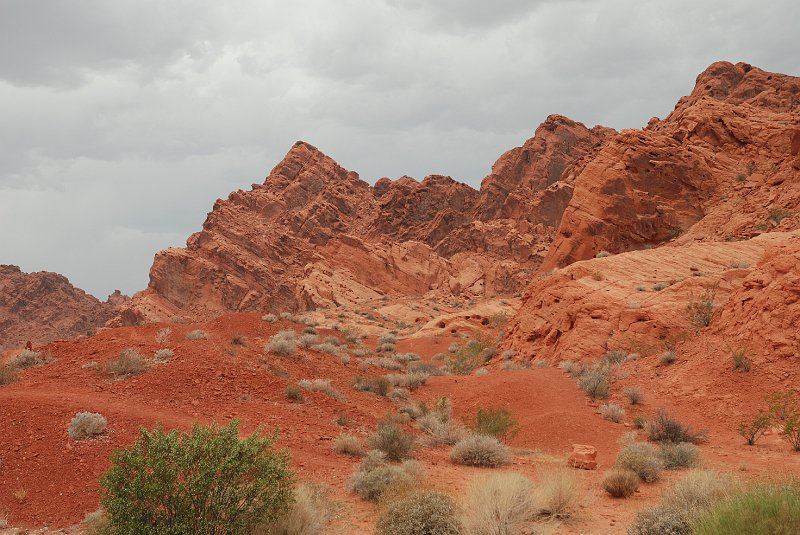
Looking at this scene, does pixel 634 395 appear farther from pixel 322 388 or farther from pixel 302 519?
pixel 302 519

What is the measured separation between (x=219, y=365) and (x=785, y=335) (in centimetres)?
1419

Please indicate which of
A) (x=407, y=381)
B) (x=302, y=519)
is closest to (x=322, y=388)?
(x=407, y=381)

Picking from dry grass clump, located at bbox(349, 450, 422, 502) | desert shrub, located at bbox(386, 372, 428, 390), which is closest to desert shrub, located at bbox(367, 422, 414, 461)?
dry grass clump, located at bbox(349, 450, 422, 502)

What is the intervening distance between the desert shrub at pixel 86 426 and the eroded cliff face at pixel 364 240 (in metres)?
46.0

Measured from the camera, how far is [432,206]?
7712cm

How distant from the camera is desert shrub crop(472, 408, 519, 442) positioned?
484 inches

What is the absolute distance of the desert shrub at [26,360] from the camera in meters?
14.0

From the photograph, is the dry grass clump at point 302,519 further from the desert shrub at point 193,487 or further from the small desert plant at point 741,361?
the small desert plant at point 741,361

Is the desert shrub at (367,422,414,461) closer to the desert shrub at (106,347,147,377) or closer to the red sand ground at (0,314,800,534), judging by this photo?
the red sand ground at (0,314,800,534)

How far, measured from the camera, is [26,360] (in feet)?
46.3

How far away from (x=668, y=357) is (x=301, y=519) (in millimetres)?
13481

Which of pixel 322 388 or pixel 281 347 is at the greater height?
pixel 281 347

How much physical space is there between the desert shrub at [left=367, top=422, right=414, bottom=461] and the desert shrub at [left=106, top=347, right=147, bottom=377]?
634 cm

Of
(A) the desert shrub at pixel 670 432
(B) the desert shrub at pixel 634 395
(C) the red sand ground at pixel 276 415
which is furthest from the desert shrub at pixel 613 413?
(A) the desert shrub at pixel 670 432
